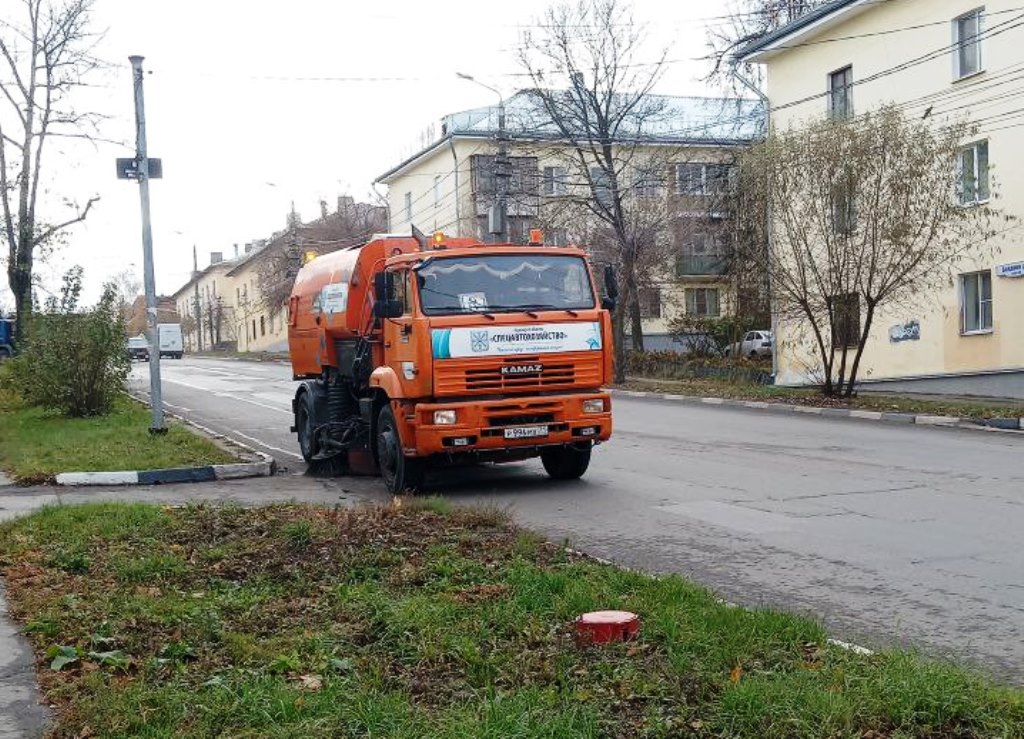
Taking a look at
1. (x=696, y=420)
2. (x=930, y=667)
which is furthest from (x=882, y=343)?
(x=930, y=667)

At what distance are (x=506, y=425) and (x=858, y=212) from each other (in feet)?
44.0

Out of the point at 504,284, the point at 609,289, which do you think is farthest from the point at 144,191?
the point at 609,289

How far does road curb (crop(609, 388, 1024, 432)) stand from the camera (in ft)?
60.3

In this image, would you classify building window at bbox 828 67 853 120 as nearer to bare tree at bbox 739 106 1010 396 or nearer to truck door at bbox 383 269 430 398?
bare tree at bbox 739 106 1010 396

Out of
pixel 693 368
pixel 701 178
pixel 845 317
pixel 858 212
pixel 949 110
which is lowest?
pixel 693 368

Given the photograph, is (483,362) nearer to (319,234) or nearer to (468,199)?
(468,199)

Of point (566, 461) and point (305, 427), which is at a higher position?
point (305, 427)

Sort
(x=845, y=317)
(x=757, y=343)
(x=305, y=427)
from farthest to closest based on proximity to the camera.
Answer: (x=757, y=343) < (x=845, y=317) < (x=305, y=427)

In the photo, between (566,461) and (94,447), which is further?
(94,447)

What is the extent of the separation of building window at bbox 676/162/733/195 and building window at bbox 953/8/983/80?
1132 cm

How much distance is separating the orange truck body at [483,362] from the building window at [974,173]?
46.8 feet

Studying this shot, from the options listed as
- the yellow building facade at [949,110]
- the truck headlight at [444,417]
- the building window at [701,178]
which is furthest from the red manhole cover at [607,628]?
the building window at [701,178]

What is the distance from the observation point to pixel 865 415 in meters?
20.9

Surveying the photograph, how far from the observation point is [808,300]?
76.3ft
